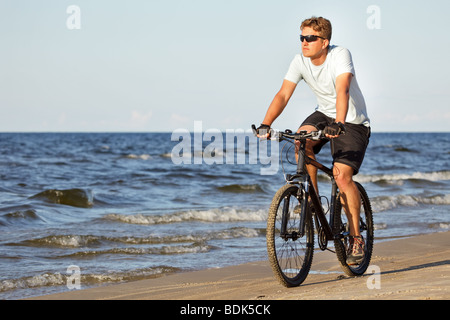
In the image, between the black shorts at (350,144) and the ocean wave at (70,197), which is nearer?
the black shorts at (350,144)

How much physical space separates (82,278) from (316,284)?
2.34 meters

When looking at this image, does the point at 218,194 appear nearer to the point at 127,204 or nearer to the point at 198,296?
the point at 127,204

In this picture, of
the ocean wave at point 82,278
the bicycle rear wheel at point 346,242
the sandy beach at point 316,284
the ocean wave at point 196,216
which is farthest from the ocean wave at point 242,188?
the bicycle rear wheel at point 346,242

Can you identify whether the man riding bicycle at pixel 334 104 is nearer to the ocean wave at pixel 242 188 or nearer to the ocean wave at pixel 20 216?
the ocean wave at pixel 20 216

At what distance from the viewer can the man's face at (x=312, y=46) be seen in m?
4.50

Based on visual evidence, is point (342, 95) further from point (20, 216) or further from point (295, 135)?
point (20, 216)

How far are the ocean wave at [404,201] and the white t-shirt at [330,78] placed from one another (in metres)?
7.41

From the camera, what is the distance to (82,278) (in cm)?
574

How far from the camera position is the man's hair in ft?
14.8

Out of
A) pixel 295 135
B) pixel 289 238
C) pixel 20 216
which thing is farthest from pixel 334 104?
→ pixel 20 216

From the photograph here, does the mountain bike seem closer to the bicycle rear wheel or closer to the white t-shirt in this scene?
the bicycle rear wheel

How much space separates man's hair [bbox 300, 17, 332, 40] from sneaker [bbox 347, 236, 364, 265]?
1686 millimetres

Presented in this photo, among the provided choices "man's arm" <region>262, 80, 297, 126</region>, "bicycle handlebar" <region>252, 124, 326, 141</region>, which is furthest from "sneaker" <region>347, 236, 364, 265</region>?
"man's arm" <region>262, 80, 297, 126</region>

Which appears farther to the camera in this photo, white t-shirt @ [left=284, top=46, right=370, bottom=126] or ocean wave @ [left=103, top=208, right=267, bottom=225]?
ocean wave @ [left=103, top=208, right=267, bottom=225]
